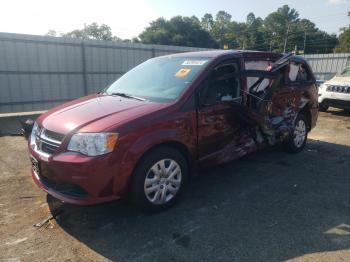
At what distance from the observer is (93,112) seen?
3.51 metres

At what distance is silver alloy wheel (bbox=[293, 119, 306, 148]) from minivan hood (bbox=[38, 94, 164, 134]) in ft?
10.4

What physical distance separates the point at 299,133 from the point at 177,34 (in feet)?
217

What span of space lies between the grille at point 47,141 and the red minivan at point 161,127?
1 centimetres

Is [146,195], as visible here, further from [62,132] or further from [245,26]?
[245,26]

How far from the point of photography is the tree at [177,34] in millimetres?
66438

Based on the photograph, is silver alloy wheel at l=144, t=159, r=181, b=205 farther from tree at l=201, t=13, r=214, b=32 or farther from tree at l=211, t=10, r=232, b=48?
tree at l=201, t=13, r=214, b=32

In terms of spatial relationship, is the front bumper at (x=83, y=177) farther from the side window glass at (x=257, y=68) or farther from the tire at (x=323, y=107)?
the tire at (x=323, y=107)

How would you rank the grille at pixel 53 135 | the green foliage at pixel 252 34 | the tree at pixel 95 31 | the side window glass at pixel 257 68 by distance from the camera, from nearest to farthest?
the grille at pixel 53 135 → the side window glass at pixel 257 68 → the green foliage at pixel 252 34 → the tree at pixel 95 31

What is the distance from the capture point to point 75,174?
9.88 ft

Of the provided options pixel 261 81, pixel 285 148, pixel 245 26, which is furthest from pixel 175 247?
pixel 245 26

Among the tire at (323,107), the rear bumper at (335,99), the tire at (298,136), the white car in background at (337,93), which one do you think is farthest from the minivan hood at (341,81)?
the tire at (298,136)

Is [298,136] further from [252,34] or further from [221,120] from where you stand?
[252,34]

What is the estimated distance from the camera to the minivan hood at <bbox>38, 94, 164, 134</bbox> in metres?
3.26

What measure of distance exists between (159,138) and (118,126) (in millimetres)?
471
